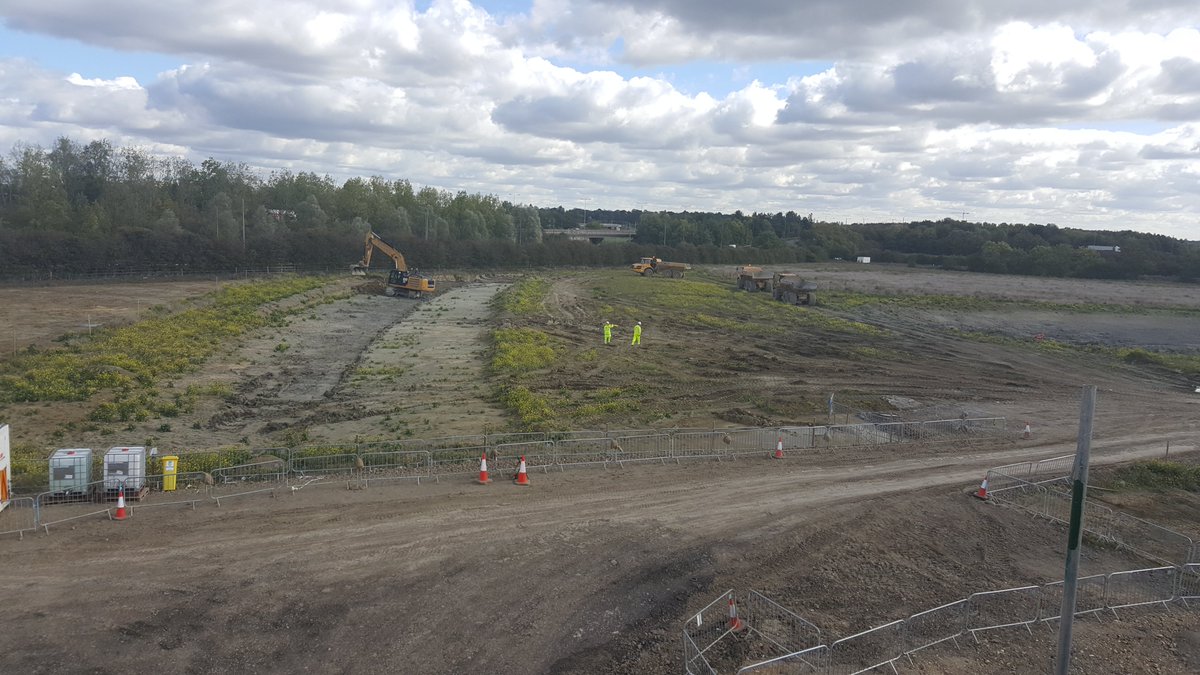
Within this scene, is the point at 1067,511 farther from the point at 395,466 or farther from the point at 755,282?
the point at 755,282

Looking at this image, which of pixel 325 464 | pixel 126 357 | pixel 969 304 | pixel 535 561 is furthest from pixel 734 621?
pixel 969 304

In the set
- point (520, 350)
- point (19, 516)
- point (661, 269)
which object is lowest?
point (19, 516)

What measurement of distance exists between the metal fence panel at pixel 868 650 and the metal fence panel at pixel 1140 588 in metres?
4.81

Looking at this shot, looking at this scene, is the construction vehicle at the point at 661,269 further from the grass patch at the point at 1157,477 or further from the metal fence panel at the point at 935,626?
the metal fence panel at the point at 935,626

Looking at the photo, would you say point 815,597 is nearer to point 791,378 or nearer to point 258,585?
point 258,585

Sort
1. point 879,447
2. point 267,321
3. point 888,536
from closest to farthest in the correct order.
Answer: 1. point 888,536
2. point 879,447
3. point 267,321

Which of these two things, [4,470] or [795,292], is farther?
[795,292]

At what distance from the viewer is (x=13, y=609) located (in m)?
12.6

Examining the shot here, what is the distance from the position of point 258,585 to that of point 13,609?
357cm

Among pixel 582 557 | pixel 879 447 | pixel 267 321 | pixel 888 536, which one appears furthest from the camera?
pixel 267 321

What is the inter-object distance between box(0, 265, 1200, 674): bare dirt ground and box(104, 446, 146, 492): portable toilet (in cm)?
152

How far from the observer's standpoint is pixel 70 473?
688 inches

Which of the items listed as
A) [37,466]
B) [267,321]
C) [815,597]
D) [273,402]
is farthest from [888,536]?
[267,321]

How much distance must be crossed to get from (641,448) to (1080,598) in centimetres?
1198
